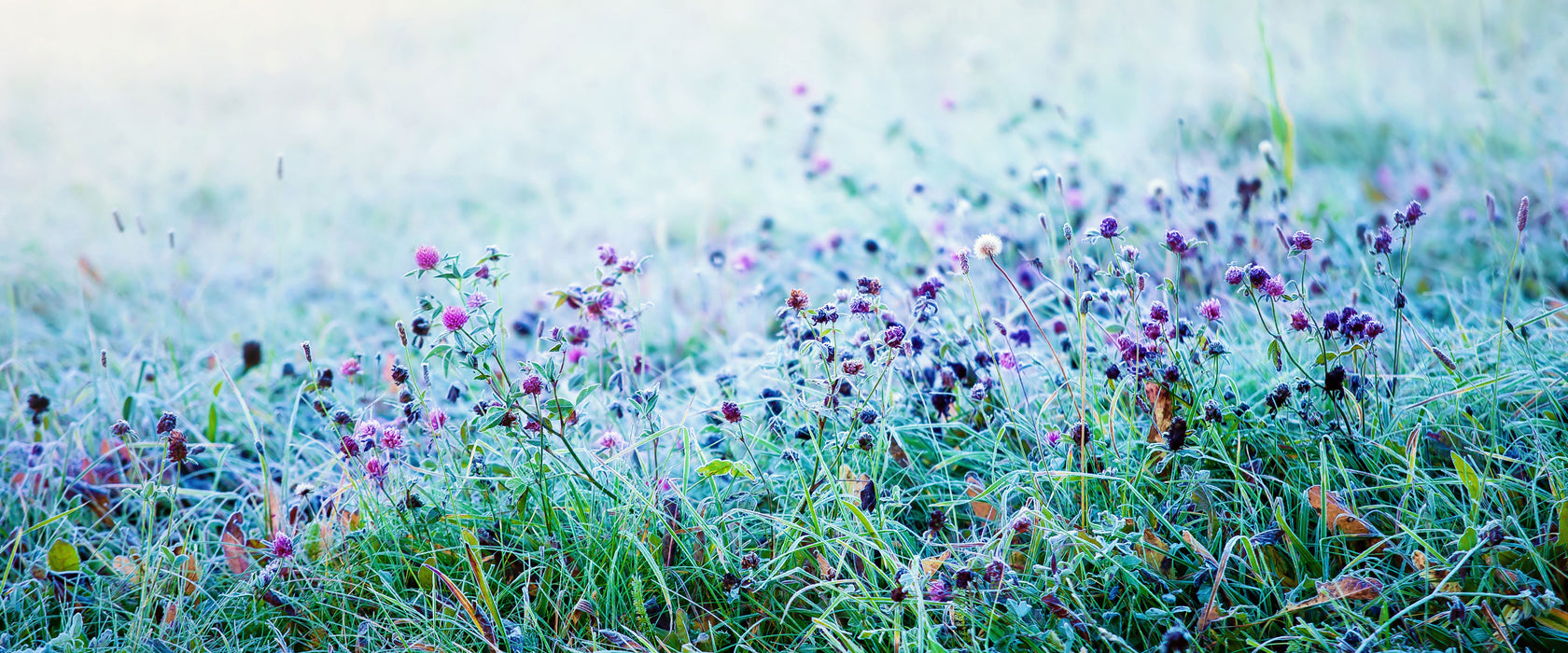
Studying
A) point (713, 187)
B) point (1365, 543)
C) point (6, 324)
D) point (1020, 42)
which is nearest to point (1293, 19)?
point (1020, 42)

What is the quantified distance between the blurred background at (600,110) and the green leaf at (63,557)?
1044mm

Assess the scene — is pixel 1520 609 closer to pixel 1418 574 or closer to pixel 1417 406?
pixel 1418 574

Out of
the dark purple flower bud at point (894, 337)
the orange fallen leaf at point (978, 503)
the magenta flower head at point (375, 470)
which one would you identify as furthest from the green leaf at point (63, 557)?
the orange fallen leaf at point (978, 503)

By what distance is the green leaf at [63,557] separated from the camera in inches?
66.8

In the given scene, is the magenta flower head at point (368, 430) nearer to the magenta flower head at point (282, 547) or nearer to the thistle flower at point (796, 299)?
the magenta flower head at point (282, 547)

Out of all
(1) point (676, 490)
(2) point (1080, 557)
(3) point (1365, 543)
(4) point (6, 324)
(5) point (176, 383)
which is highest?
(4) point (6, 324)

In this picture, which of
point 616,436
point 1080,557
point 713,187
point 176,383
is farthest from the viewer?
point 713,187

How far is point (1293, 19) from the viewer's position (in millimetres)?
5676

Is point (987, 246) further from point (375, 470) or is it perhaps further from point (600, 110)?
point (600, 110)

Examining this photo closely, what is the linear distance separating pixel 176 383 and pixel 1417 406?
8.90 ft

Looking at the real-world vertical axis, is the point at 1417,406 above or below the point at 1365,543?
above

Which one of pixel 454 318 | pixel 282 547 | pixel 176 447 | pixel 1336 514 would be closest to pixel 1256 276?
pixel 1336 514

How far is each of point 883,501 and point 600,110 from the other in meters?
3.84

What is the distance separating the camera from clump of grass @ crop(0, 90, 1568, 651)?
1396mm
